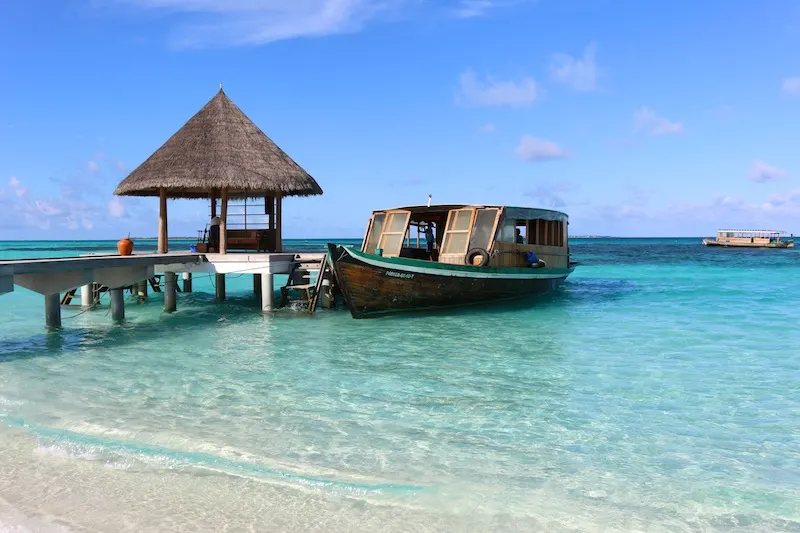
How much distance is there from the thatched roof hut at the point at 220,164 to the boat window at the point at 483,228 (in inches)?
188

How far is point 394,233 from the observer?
15.9m

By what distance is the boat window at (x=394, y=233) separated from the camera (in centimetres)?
1574

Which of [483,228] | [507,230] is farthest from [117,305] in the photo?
[507,230]

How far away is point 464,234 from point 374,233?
2.45 m

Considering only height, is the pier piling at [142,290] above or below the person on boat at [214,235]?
below

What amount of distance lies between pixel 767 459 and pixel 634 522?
225 centimetres

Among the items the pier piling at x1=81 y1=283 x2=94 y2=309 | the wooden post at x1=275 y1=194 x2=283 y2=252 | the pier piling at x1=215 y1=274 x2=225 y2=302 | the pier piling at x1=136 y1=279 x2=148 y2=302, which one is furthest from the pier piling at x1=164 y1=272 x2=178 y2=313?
the pier piling at x1=136 y1=279 x2=148 y2=302

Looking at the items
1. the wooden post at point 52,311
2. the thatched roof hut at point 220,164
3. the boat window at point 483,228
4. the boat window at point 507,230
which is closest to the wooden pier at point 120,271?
the wooden post at point 52,311

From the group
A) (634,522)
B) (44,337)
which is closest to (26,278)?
(44,337)

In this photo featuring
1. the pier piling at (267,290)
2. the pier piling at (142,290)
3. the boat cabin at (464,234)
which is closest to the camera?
the boat cabin at (464,234)

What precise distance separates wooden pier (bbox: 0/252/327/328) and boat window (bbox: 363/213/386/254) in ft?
4.13

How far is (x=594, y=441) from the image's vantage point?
6516mm

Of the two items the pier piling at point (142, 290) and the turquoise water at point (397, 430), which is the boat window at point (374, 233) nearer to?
the turquoise water at point (397, 430)

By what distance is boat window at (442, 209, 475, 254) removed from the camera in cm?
1548
